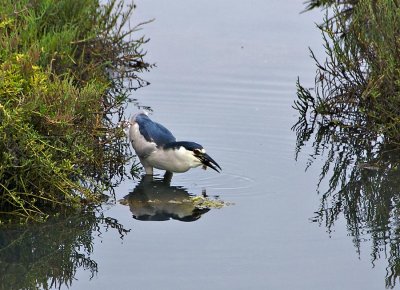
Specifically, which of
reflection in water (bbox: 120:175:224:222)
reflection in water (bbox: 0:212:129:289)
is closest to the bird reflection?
reflection in water (bbox: 120:175:224:222)

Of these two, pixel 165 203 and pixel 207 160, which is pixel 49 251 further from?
pixel 207 160

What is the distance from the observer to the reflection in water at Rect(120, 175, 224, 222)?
987 centimetres

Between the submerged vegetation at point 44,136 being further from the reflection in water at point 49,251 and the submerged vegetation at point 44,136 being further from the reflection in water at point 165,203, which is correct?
the reflection in water at point 165,203

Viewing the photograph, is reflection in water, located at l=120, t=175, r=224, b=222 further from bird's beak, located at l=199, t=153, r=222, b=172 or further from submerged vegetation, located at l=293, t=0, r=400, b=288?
submerged vegetation, located at l=293, t=0, r=400, b=288

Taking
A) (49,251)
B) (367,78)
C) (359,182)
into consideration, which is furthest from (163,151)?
(367,78)

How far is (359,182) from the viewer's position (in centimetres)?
1088

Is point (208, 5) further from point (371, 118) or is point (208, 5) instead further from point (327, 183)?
point (327, 183)

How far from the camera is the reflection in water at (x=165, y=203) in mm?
9867

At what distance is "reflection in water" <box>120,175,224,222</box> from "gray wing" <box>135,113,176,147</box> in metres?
0.42

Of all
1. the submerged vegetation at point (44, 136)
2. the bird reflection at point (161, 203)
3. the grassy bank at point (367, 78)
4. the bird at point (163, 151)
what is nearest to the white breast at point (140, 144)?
the bird at point (163, 151)

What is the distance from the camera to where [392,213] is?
988 centimetres

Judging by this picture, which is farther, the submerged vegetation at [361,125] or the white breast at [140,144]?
the white breast at [140,144]

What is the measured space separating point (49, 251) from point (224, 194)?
2.08 meters

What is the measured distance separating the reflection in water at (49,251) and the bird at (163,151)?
124 cm
